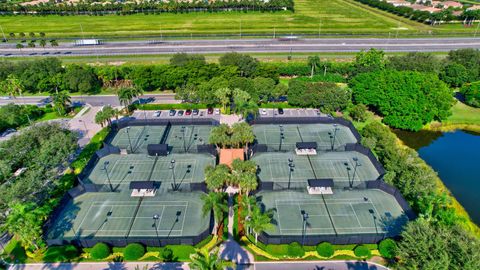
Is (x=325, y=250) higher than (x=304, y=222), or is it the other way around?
(x=304, y=222)

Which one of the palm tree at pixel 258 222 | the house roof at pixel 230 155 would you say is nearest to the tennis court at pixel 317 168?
the house roof at pixel 230 155

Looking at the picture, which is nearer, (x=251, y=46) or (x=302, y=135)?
(x=302, y=135)

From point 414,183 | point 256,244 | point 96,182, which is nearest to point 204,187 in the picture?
point 256,244

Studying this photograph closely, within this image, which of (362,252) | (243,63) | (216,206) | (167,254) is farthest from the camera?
(243,63)

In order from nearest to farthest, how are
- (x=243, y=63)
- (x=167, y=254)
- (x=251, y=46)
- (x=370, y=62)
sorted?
(x=167, y=254)
(x=243, y=63)
(x=370, y=62)
(x=251, y=46)

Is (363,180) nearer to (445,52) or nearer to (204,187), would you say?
(204,187)

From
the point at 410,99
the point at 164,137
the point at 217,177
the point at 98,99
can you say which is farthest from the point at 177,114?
the point at 410,99

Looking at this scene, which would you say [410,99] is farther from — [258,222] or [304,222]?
[258,222]

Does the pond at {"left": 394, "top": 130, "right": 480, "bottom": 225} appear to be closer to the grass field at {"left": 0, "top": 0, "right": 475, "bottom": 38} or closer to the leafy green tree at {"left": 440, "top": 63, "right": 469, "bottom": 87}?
the leafy green tree at {"left": 440, "top": 63, "right": 469, "bottom": 87}
